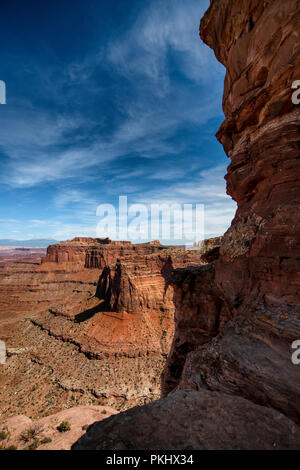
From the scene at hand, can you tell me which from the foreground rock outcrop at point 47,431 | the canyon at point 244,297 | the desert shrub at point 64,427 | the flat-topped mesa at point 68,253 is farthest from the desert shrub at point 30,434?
the flat-topped mesa at point 68,253

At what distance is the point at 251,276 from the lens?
9352 millimetres

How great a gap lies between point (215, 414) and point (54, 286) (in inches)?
3615

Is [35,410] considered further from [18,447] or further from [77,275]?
[77,275]

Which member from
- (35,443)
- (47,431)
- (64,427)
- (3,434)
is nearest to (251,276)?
(35,443)

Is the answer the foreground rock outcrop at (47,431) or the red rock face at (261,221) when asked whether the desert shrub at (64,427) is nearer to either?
the foreground rock outcrop at (47,431)

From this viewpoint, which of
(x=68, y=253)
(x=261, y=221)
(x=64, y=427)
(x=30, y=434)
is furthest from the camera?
(x=68, y=253)

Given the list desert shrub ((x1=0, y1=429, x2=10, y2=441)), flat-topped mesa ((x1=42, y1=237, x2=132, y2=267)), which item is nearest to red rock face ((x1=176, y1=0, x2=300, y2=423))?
desert shrub ((x1=0, y1=429, x2=10, y2=441))

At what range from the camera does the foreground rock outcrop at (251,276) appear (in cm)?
429

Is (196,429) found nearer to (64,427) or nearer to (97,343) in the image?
(64,427)

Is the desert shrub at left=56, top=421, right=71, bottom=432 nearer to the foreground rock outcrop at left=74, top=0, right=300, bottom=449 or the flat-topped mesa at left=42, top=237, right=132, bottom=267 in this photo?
the foreground rock outcrop at left=74, top=0, right=300, bottom=449

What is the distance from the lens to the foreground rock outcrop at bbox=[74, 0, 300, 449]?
4293 mm

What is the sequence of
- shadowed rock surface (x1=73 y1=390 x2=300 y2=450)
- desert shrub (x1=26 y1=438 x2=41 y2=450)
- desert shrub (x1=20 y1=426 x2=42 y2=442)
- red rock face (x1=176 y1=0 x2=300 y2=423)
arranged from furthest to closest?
desert shrub (x1=20 y1=426 x2=42 y2=442) → desert shrub (x1=26 y1=438 x2=41 y2=450) → red rock face (x1=176 y1=0 x2=300 y2=423) → shadowed rock surface (x1=73 y1=390 x2=300 y2=450)

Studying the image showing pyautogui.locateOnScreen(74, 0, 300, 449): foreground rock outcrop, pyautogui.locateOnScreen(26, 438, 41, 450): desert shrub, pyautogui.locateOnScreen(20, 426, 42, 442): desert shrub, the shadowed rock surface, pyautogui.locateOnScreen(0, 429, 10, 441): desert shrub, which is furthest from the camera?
pyautogui.locateOnScreen(0, 429, 10, 441): desert shrub

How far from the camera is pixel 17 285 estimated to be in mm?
79062
